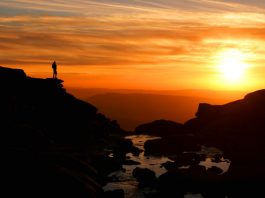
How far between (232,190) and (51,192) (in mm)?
34794

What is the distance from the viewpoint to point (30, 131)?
119 feet

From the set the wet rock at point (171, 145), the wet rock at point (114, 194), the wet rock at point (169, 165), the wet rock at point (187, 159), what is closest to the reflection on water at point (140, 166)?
the wet rock at point (169, 165)

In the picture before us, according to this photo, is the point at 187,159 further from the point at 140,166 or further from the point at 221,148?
the point at 221,148

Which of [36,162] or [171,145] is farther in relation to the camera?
[171,145]

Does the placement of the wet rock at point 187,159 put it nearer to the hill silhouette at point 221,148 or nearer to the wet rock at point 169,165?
the hill silhouette at point 221,148

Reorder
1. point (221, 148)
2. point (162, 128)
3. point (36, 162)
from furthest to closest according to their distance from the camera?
point (162, 128), point (221, 148), point (36, 162)

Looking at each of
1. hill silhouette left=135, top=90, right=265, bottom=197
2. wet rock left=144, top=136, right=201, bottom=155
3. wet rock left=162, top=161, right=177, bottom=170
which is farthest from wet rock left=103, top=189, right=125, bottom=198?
wet rock left=144, top=136, right=201, bottom=155

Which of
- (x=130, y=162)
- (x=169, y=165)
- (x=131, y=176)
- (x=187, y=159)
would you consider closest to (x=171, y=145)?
(x=187, y=159)

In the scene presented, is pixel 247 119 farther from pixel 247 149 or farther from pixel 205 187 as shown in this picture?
pixel 205 187

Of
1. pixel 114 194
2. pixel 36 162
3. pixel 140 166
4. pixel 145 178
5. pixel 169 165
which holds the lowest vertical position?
pixel 140 166

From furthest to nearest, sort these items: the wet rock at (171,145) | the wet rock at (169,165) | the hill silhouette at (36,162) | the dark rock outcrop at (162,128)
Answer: the dark rock outcrop at (162,128)
the wet rock at (171,145)
the wet rock at (169,165)
the hill silhouette at (36,162)

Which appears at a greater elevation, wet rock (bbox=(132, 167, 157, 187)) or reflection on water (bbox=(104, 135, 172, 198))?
wet rock (bbox=(132, 167, 157, 187))

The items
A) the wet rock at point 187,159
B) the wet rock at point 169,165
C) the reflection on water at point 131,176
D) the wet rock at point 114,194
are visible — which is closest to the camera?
the wet rock at point 114,194

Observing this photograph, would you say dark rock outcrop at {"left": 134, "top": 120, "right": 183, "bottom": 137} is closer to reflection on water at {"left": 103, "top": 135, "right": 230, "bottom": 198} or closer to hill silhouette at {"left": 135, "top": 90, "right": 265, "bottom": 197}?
hill silhouette at {"left": 135, "top": 90, "right": 265, "bottom": 197}
